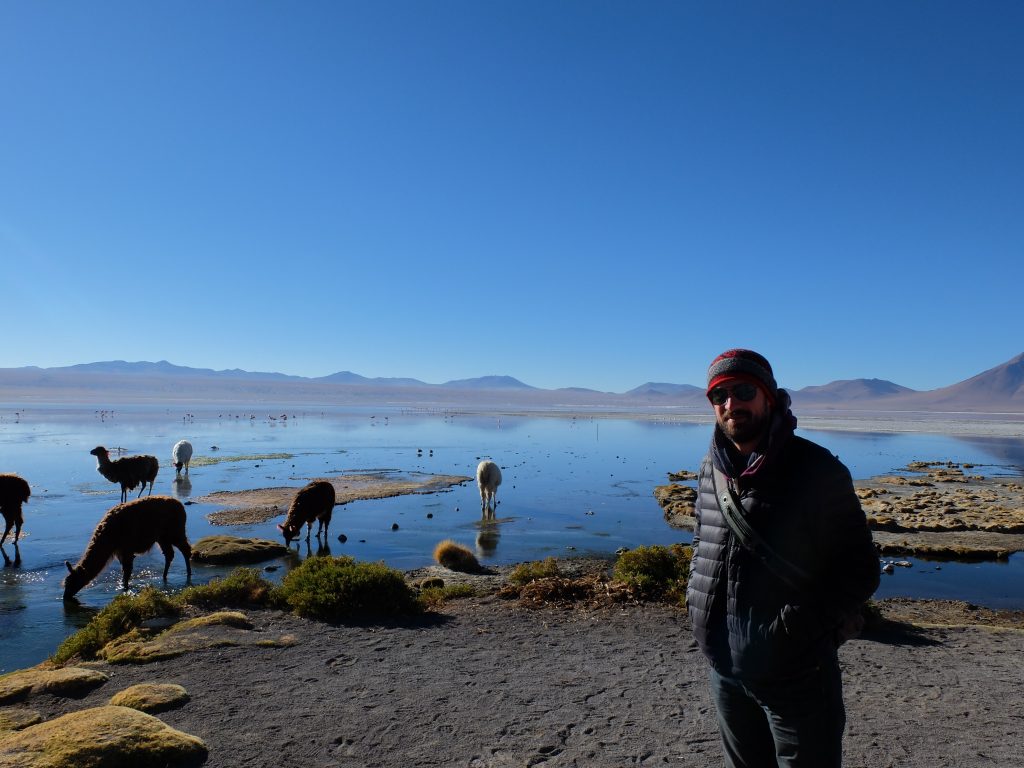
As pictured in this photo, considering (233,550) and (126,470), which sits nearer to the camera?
(233,550)

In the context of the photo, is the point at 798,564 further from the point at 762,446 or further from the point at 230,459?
the point at 230,459

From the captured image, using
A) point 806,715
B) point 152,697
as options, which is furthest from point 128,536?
point 806,715

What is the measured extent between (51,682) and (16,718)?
75 cm

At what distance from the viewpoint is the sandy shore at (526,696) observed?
5410 millimetres

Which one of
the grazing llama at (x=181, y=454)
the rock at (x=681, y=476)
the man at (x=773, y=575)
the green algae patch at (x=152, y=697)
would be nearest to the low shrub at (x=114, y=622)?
the green algae patch at (x=152, y=697)

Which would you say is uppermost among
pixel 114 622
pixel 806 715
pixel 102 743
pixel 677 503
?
pixel 806 715

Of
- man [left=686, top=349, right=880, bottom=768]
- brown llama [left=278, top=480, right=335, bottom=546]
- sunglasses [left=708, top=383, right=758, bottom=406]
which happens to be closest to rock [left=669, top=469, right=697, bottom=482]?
brown llama [left=278, top=480, right=335, bottom=546]

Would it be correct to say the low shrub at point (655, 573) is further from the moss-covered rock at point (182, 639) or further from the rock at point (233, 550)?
the rock at point (233, 550)

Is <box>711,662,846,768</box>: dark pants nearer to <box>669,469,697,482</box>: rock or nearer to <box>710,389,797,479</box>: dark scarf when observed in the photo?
<box>710,389,797,479</box>: dark scarf

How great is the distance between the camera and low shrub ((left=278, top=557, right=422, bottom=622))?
9.34 metres

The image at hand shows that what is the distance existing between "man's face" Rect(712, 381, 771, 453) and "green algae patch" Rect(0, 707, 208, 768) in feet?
16.0

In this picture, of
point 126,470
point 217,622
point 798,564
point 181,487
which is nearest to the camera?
point 798,564

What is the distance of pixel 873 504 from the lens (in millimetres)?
20984

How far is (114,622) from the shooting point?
855 cm
